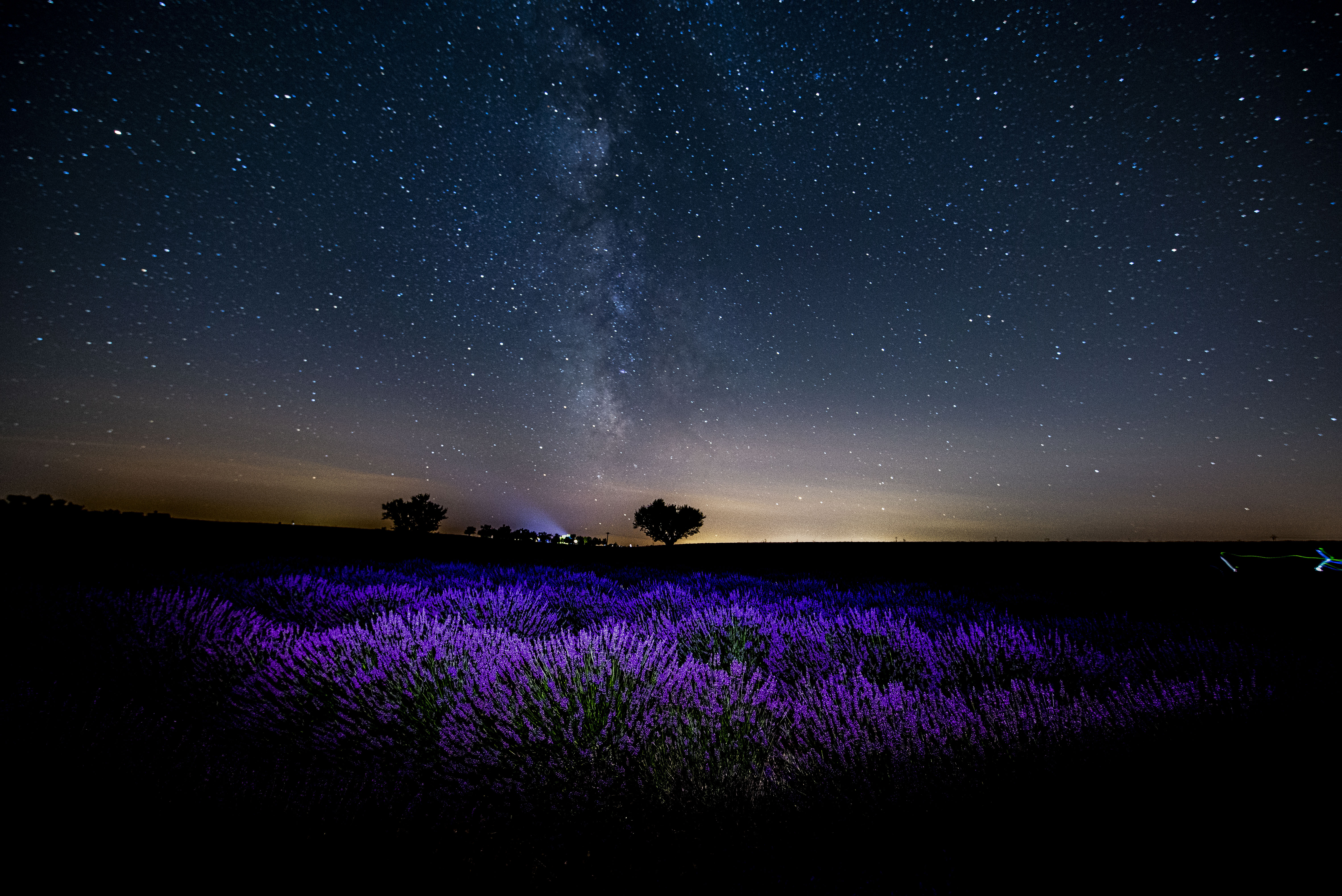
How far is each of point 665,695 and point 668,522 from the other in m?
44.4

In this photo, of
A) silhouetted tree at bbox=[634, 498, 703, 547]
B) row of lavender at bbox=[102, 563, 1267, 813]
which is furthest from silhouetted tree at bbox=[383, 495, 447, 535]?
row of lavender at bbox=[102, 563, 1267, 813]

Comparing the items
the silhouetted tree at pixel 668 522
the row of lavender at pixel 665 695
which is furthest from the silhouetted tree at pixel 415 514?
the row of lavender at pixel 665 695

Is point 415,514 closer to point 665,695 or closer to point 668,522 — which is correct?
point 668,522

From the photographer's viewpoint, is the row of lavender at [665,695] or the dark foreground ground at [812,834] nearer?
the dark foreground ground at [812,834]

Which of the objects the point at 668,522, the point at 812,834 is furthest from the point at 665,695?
the point at 668,522

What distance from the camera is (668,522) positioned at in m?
45.8

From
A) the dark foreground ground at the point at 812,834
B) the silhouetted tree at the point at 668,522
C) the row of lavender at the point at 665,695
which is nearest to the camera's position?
the dark foreground ground at the point at 812,834

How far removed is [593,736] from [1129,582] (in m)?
7.25

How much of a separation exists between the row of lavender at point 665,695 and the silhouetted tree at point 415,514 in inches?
1857

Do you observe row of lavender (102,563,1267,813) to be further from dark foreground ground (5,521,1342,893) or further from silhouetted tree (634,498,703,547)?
silhouetted tree (634,498,703,547)

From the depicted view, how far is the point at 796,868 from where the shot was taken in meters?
1.03

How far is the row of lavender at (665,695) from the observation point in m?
1.42

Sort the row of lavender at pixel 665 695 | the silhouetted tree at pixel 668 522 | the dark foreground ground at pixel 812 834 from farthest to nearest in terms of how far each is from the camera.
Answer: the silhouetted tree at pixel 668 522 < the row of lavender at pixel 665 695 < the dark foreground ground at pixel 812 834

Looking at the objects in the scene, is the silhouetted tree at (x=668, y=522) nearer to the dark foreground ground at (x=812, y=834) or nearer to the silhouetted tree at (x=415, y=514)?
the silhouetted tree at (x=415, y=514)
